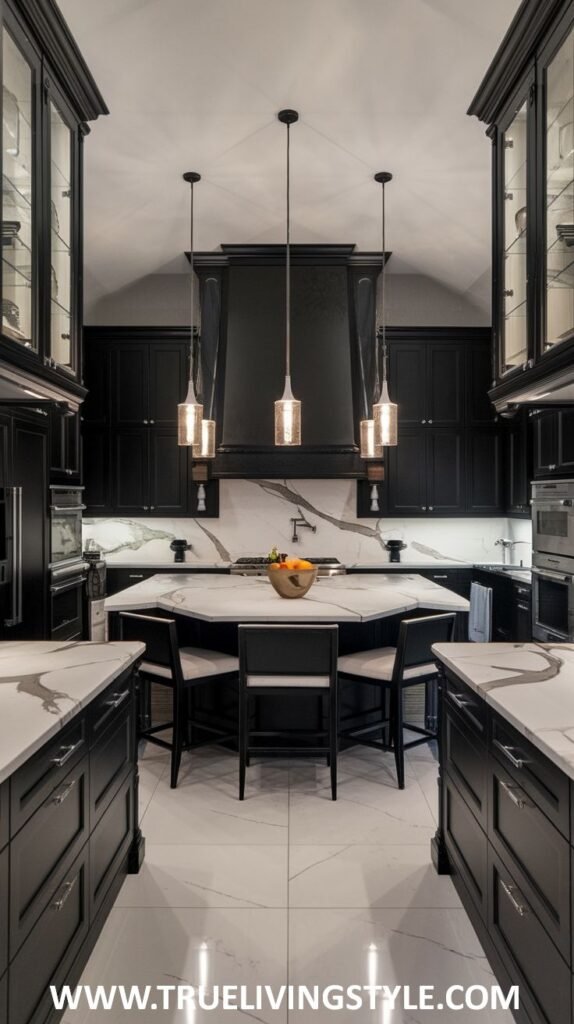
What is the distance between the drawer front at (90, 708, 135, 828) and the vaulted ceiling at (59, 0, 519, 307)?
2.93m

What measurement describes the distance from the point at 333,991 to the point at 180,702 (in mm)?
1528

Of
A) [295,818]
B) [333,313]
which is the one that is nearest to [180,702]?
[295,818]

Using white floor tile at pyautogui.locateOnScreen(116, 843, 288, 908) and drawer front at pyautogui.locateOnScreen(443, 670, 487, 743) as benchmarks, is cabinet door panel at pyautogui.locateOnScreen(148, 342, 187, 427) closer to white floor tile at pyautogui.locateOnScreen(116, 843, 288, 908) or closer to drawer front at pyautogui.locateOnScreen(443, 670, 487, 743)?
white floor tile at pyautogui.locateOnScreen(116, 843, 288, 908)

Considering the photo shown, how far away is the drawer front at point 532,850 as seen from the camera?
4.29 feet

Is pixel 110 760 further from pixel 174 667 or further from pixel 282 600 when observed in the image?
pixel 282 600

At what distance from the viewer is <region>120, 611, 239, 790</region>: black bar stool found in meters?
3.04

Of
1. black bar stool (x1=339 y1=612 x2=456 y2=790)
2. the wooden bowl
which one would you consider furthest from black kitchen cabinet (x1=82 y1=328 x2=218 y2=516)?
black bar stool (x1=339 y1=612 x2=456 y2=790)

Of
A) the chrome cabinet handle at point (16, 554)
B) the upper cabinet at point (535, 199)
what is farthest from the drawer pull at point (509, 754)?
the chrome cabinet handle at point (16, 554)

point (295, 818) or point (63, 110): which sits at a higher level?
point (63, 110)

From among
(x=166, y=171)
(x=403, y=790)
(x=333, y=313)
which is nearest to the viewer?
(x=403, y=790)

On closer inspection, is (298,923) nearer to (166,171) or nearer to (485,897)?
(485,897)

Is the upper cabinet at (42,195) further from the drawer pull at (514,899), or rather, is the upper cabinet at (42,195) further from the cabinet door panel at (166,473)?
the cabinet door panel at (166,473)

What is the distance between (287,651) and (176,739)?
2.39ft

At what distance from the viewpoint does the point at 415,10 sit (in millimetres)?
2713
